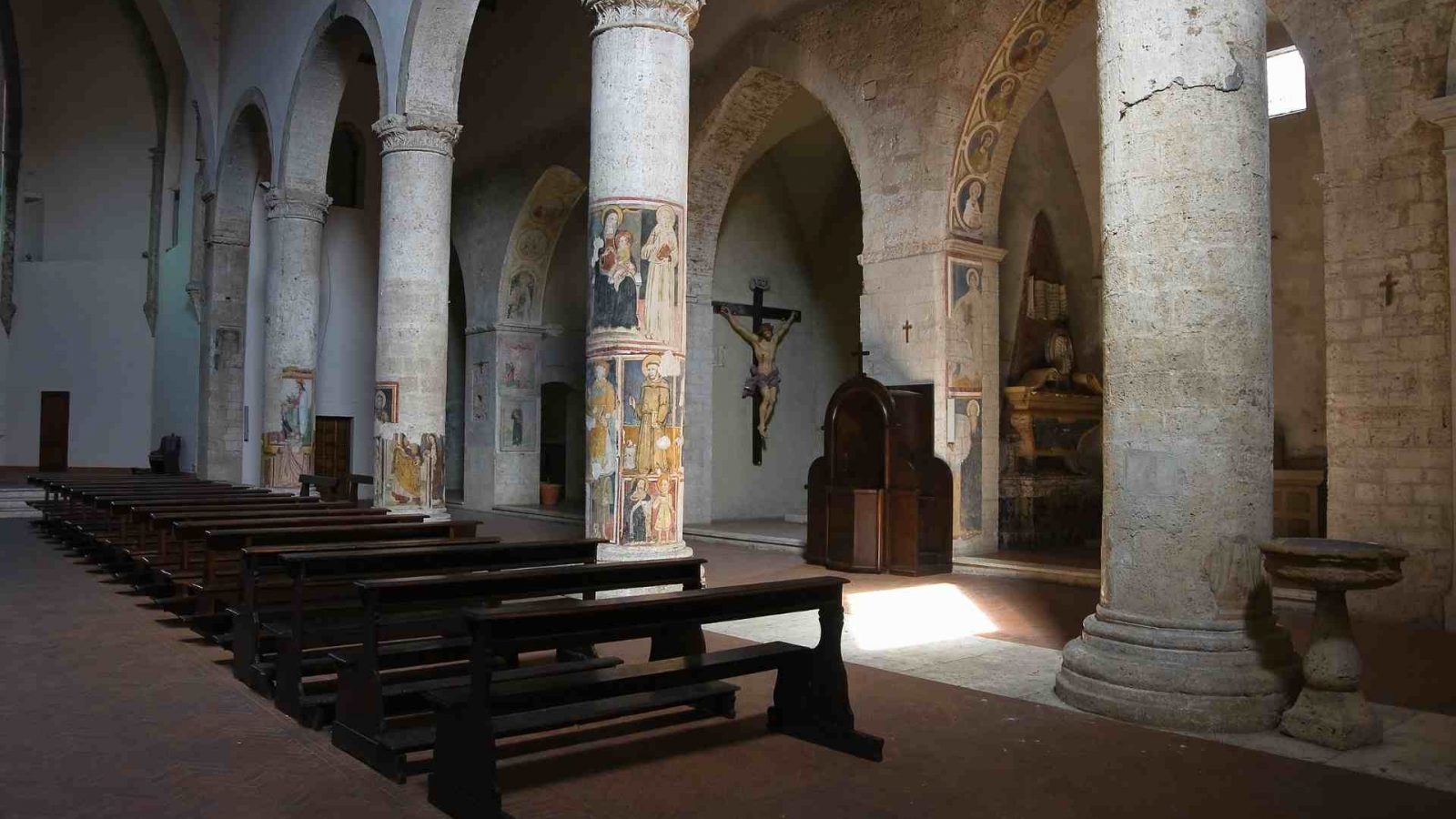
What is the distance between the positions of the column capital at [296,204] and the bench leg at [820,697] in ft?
41.1

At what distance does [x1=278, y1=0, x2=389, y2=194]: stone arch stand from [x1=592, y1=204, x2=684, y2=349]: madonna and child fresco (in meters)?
8.45

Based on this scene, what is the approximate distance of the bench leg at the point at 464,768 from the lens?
334 centimetres

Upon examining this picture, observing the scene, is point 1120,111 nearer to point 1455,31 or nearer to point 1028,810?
point 1028,810

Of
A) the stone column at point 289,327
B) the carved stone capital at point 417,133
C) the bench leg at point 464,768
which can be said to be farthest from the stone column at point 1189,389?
the stone column at point 289,327

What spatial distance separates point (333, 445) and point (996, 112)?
564 inches

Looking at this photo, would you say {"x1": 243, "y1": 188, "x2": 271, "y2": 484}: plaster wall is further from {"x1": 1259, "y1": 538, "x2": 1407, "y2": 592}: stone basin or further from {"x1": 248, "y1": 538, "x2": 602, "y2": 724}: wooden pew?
{"x1": 1259, "y1": 538, "x2": 1407, "y2": 592}: stone basin

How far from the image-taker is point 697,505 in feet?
48.8

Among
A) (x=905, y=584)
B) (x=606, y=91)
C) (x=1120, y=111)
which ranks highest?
(x=606, y=91)

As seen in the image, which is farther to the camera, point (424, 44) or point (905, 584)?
point (424, 44)

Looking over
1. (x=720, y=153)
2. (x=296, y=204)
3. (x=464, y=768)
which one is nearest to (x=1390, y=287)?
(x=464, y=768)

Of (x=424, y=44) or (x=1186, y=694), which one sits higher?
(x=424, y=44)

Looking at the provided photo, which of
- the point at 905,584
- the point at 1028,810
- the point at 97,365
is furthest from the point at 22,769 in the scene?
the point at 97,365

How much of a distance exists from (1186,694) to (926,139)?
25.0 ft

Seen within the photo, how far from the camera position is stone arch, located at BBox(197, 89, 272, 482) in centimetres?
1827
